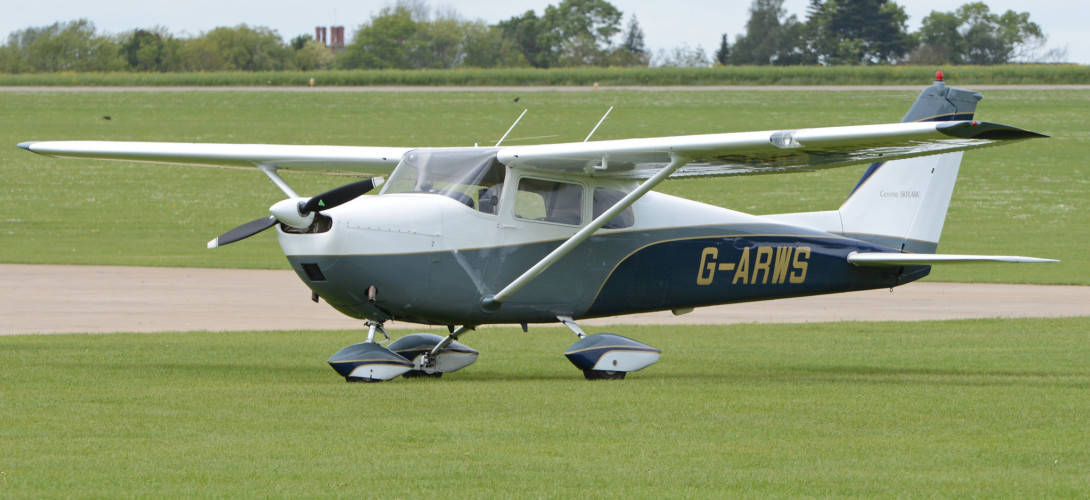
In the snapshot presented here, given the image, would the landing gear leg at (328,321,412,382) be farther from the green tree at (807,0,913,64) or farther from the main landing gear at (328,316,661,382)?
the green tree at (807,0,913,64)

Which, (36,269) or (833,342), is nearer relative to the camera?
(833,342)

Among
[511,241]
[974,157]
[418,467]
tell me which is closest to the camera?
[418,467]

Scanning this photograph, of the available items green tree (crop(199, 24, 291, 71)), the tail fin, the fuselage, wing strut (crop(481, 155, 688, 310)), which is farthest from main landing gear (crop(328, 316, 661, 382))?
green tree (crop(199, 24, 291, 71))

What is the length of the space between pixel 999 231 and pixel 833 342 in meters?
17.9

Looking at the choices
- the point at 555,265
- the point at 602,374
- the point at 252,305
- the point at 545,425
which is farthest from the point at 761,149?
the point at 252,305

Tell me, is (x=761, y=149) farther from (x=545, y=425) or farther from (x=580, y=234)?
(x=545, y=425)

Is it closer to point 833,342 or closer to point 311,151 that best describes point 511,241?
point 311,151

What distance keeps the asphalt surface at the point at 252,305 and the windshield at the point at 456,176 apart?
19.8 ft

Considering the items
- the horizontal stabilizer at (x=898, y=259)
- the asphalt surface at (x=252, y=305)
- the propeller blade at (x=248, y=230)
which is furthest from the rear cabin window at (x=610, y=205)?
the asphalt surface at (x=252, y=305)

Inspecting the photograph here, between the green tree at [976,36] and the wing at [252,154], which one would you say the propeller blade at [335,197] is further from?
the green tree at [976,36]

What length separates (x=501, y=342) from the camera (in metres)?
17.0

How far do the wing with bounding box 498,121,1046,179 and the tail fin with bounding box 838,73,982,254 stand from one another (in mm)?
1605

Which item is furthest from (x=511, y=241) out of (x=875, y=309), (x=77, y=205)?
(x=77, y=205)

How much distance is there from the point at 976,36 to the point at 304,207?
134841 mm
